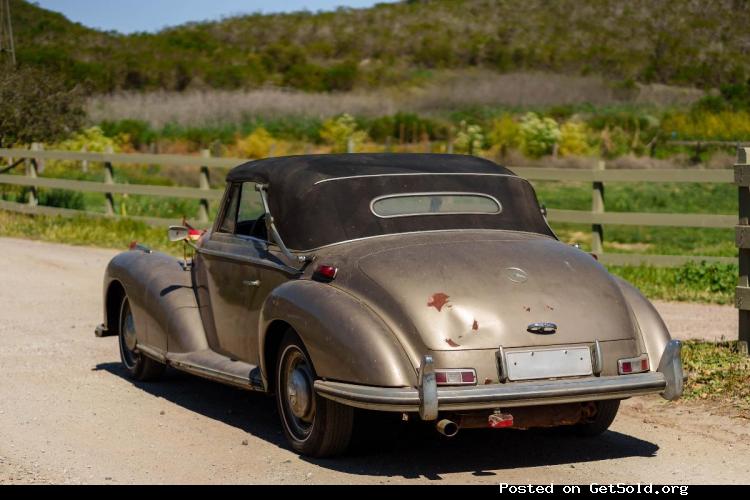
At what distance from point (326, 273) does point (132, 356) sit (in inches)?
110

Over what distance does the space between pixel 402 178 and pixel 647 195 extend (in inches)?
814

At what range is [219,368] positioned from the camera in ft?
24.6

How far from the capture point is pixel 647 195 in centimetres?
2725

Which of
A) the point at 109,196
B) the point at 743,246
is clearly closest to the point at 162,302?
the point at 743,246

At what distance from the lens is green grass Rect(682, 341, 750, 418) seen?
26.4 ft

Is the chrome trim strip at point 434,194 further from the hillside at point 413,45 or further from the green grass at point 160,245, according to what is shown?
the hillside at point 413,45

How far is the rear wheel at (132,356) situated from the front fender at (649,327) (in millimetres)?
3384

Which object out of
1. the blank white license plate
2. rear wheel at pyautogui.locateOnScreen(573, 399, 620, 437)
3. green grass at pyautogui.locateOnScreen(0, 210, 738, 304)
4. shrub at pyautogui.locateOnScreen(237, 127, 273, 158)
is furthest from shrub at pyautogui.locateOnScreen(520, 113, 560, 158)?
the blank white license plate

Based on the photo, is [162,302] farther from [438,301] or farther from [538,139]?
[538,139]

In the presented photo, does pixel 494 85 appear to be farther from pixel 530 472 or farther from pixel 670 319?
pixel 530 472

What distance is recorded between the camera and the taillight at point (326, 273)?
6645 millimetres

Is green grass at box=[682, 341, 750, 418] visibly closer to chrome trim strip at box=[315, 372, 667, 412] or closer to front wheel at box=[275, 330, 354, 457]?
chrome trim strip at box=[315, 372, 667, 412]

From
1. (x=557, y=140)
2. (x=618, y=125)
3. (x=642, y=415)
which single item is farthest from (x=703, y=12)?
(x=642, y=415)

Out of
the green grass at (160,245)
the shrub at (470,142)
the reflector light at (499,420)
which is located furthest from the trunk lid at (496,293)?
the shrub at (470,142)
